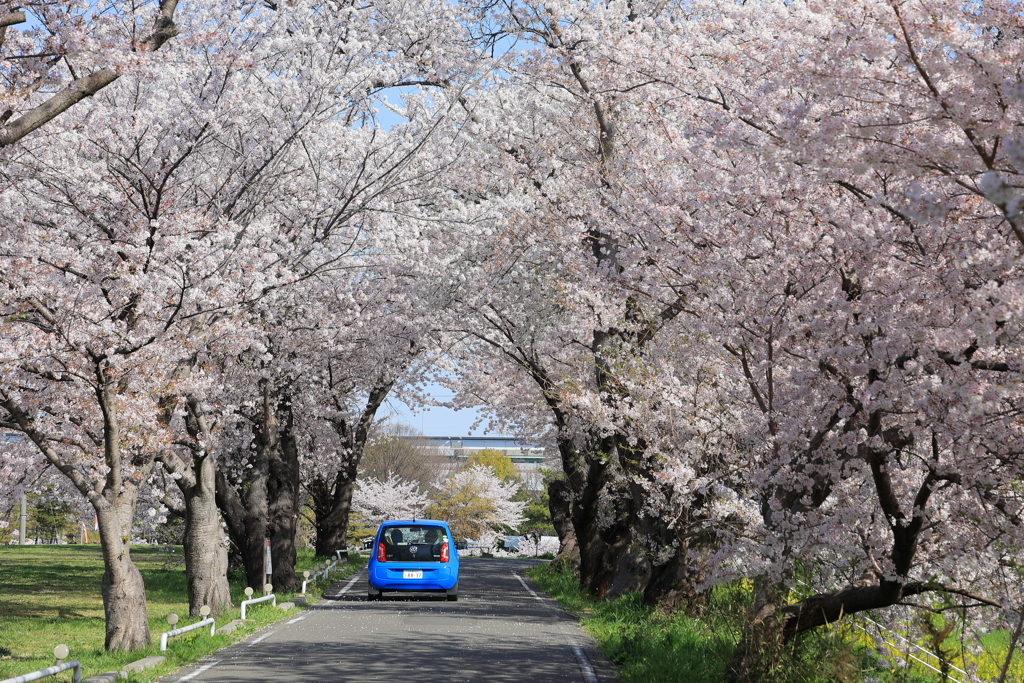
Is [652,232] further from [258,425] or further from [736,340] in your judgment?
[258,425]

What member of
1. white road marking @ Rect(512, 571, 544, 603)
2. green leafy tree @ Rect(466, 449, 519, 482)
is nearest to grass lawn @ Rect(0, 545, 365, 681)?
white road marking @ Rect(512, 571, 544, 603)

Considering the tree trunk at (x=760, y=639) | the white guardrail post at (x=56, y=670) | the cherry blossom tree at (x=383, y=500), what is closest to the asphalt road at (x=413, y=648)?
the white guardrail post at (x=56, y=670)

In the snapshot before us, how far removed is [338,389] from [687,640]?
20.6 m

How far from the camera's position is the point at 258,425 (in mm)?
25969

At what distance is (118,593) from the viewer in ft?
42.0

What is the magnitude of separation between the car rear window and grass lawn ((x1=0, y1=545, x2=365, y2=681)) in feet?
7.82

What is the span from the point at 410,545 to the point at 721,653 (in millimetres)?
12173

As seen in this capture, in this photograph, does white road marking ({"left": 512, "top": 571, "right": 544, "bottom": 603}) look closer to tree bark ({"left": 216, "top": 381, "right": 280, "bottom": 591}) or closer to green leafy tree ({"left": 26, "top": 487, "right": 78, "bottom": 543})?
tree bark ({"left": 216, "top": 381, "right": 280, "bottom": 591})

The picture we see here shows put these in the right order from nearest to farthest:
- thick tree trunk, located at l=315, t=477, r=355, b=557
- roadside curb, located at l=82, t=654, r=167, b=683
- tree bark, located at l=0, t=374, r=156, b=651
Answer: roadside curb, located at l=82, t=654, r=167, b=683
tree bark, located at l=0, t=374, r=156, b=651
thick tree trunk, located at l=315, t=477, r=355, b=557

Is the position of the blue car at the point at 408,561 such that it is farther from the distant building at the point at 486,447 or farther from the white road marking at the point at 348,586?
the distant building at the point at 486,447

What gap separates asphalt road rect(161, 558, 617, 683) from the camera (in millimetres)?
11070

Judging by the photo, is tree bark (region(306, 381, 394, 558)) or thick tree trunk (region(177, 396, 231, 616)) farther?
tree bark (region(306, 381, 394, 558))

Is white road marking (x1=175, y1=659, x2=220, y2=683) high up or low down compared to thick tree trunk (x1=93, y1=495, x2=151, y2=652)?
down

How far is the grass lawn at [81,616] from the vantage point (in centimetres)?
1230
